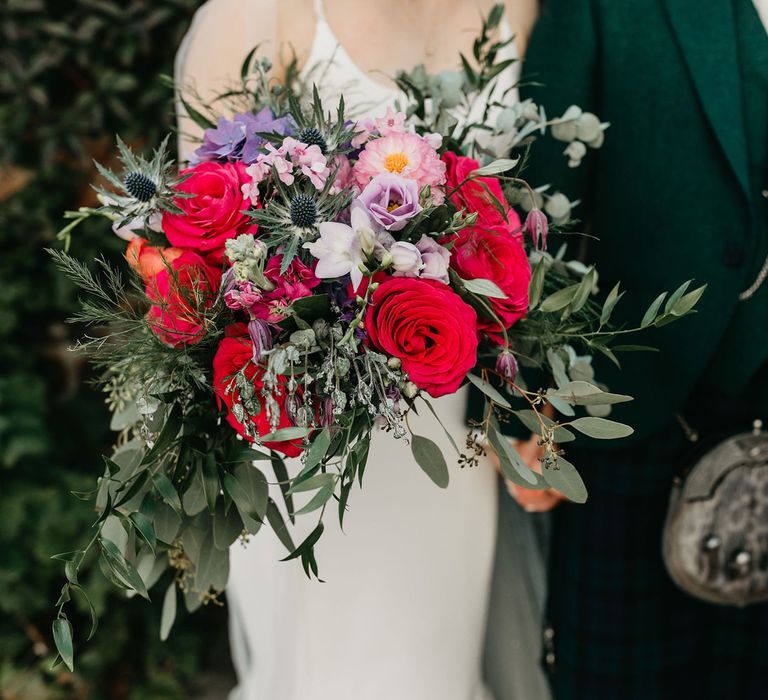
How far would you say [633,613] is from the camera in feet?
4.99

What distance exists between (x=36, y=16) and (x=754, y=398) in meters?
1.57

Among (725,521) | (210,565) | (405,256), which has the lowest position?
(725,521)

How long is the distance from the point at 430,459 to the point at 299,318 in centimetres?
22

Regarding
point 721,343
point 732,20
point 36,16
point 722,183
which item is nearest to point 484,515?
point 721,343

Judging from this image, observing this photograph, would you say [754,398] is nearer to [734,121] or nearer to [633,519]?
[633,519]

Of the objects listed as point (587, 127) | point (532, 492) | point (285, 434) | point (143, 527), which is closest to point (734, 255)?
point (587, 127)

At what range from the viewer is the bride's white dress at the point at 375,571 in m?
1.28

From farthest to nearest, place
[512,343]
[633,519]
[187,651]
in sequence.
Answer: [187,651] → [633,519] → [512,343]

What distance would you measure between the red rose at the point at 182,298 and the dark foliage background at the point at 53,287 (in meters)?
0.96

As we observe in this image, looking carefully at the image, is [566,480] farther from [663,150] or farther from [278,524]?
[663,150]

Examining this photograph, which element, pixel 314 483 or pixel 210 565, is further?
pixel 210 565

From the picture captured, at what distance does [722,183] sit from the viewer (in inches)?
49.6

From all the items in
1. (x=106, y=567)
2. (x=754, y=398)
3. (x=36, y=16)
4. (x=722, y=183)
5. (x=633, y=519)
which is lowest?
(x=633, y=519)

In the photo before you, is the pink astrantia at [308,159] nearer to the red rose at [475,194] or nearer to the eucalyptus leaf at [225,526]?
the red rose at [475,194]
